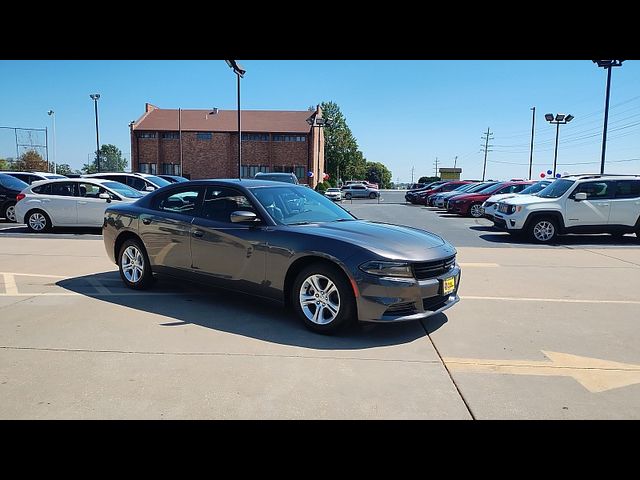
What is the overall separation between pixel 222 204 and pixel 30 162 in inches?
1862

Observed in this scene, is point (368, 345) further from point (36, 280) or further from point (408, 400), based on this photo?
point (36, 280)

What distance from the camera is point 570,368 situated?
4.18 m

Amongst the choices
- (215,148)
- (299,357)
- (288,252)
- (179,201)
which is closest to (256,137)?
(215,148)

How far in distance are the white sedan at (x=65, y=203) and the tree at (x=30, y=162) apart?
35807 mm

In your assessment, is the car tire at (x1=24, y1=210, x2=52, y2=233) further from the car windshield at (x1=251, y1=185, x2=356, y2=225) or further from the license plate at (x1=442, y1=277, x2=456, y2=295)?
the license plate at (x1=442, y1=277, x2=456, y2=295)

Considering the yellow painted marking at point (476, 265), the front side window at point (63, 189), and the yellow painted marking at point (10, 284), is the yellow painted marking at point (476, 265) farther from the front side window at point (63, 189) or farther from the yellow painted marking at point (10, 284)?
the front side window at point (63, 189)

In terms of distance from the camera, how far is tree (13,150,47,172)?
4378 cm

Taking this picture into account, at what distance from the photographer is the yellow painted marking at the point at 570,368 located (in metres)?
3.91

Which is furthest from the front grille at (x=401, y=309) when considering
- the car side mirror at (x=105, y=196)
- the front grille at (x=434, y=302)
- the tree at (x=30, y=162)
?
the tree at (x=30, y=162)

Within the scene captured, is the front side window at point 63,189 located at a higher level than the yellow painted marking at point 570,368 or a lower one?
higher

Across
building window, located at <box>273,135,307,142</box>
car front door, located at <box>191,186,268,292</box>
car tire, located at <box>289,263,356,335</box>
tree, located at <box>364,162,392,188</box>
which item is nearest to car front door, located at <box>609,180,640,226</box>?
car tire, located at <box>289,263,356,335</box>
